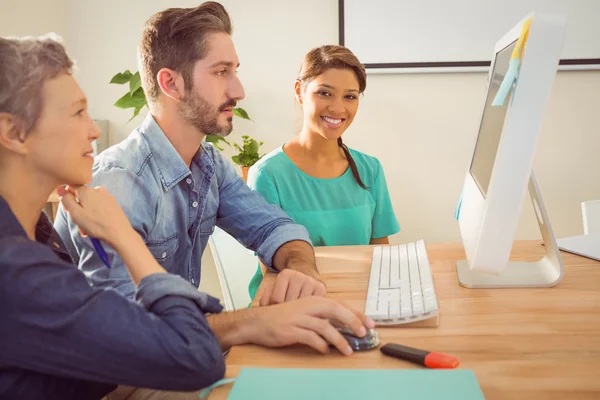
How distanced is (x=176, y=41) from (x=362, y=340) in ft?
3.01

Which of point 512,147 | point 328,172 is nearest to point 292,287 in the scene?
point 512,147

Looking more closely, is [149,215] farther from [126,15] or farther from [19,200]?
[126,15]

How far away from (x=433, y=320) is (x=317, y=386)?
11.7 inches

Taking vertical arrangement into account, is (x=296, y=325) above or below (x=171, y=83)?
below

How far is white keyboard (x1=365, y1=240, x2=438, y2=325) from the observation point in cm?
100

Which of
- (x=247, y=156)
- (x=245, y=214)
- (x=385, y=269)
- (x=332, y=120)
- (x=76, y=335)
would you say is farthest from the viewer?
(x=247, y=156)

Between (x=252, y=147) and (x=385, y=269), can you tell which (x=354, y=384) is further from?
(x=252, y=147)

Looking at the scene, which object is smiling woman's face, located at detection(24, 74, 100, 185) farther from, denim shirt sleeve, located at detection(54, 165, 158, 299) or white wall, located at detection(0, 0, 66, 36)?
white wall, located at detection(0, 0, 66, 36)

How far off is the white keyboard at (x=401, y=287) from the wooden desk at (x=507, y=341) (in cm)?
2

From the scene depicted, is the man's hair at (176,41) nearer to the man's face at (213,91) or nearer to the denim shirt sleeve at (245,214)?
the man's face at (213,91)

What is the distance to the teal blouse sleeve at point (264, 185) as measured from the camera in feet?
6.49

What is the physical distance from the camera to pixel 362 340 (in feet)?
2.97

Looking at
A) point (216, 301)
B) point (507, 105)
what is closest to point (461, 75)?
point (507, 105)

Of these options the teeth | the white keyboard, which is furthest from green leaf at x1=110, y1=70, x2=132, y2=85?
the white keyboard
